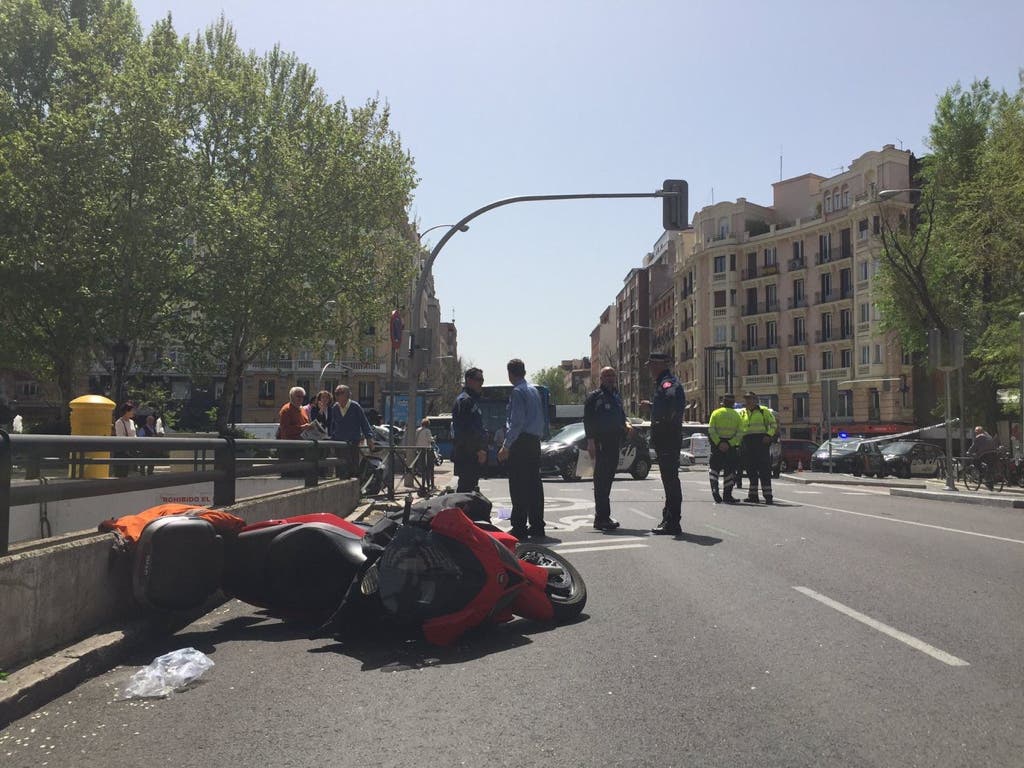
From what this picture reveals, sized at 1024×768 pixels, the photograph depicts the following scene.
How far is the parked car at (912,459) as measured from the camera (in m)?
33.7

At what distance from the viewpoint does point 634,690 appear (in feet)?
14.3

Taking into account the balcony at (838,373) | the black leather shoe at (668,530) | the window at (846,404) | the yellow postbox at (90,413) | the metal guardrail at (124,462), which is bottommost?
the black leather shoe at (668,530)

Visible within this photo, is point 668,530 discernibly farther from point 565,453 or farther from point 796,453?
point 796,453

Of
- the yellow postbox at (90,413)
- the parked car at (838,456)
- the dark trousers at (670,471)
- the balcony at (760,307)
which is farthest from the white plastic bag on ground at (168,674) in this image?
the balcony at (760,307)

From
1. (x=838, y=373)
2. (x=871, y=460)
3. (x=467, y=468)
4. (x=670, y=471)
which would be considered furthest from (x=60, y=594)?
(x=838, y=373)

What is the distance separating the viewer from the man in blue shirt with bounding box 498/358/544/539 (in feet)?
33.3

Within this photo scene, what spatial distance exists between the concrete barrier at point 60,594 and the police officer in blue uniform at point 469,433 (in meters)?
5.18

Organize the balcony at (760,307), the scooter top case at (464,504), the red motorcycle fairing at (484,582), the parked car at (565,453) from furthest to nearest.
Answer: the balcony at (760,307) < the parked car at (565,453) < the scooter top case at (464,504) < the red motorcycle fairing at (484,582)

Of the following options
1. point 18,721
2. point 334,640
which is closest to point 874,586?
point 334,640

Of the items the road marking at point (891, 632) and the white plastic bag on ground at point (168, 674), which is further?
the road marking at point (891, 632)

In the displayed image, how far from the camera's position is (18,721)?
13.1 ft

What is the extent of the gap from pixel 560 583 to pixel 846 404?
66.2 metres

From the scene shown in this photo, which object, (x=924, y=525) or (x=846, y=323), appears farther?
(x=846, y=323)

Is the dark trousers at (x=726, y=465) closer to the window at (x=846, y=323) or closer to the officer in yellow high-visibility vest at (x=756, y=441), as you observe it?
the officer in yellow high-visibility vest at (x=756, y=441)
